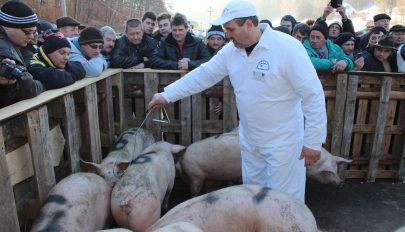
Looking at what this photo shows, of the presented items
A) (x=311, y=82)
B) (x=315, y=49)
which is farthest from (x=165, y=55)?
(x=311, y=82)

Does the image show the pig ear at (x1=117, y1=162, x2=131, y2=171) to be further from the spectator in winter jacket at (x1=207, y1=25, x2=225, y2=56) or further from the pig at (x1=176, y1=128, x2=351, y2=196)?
the spectator in winter jacket at (x1=207, y1=25, x2=225, y2=56)

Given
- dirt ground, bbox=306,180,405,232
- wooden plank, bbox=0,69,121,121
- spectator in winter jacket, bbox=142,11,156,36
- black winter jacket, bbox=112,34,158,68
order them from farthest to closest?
spectator in winter jacket, bbox=142,11,156,36 → black winter jacket, bbox=112,34,158,68 → dirt ground, bbox=306,180,405,232 → wooden plank, bbox=0,69,121,121

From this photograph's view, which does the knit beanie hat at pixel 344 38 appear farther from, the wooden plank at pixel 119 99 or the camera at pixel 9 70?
the camera at pixel 9 70

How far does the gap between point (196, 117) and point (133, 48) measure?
1.65m

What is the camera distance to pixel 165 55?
605cm

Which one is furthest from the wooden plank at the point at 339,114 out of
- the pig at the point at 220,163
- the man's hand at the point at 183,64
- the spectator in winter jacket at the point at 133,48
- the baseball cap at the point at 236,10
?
the spectator in winter jacket at the point at 133,48

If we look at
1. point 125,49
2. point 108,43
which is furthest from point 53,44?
point 108,43

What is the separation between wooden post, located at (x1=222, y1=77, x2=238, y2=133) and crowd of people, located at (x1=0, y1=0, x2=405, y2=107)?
58cm

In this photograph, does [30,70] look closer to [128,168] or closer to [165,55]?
[128,168]

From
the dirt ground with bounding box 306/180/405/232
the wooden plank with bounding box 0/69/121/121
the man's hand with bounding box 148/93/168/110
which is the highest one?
the wooden plank with bounding box 0/69/121/121

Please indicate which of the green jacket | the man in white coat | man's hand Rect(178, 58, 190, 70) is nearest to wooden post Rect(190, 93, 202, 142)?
man's hand Rect(178, 58, 190, 70)

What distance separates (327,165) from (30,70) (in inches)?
153

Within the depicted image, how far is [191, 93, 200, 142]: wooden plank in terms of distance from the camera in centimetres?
558

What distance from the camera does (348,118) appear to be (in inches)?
221
